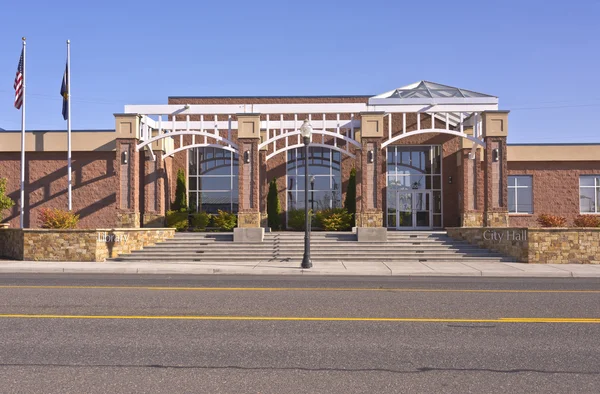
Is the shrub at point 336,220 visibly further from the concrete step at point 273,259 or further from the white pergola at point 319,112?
the concrete step at point 273,259

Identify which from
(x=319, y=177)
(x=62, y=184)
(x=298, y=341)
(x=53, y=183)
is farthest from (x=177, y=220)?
(x=298, y=341)

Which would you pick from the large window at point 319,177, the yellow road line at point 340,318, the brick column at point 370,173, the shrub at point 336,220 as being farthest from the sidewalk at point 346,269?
the large window at point 319,177

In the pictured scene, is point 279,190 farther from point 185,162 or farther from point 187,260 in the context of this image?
point 187,260

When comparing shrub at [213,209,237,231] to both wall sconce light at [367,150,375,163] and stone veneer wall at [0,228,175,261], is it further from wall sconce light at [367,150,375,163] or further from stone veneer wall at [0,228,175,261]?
stone veneer wall at [0,228,175,261]

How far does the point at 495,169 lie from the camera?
27312 mm

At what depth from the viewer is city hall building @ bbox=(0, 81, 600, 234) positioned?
27.3m

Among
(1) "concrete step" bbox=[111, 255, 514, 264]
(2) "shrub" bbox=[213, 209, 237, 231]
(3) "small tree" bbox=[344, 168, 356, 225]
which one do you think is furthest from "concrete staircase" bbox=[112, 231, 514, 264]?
(3) "small tree" bbox=[344, 168, 356, 225]

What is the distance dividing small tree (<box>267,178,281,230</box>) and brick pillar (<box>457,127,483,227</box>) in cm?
971

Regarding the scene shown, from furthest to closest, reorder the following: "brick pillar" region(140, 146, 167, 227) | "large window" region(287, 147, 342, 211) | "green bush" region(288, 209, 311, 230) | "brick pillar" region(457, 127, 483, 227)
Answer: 1. "large window" region(287, 147, 342, 211)
2. "brick pillar" region(140, 146, 167, 227)
3. "green bush" region(288, 209, 311, 230)
4. "brick pillar" region(457, 127, 483, 227)

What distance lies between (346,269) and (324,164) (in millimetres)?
16088

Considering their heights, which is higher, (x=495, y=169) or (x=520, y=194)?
(x=495, y=169)

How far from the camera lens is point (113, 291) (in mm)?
12219

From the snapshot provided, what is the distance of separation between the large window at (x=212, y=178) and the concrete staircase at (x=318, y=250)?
7.90 meters

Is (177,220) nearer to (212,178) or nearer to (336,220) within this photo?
(212,178)
